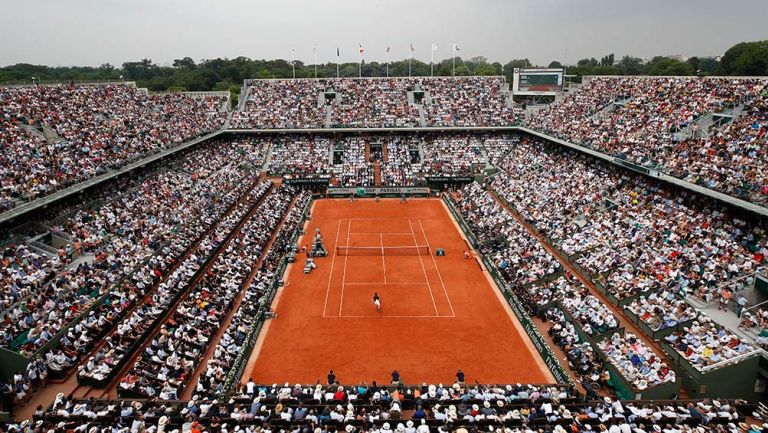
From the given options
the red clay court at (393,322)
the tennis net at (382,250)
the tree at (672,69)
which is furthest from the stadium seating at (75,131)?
the tree at (672,69)

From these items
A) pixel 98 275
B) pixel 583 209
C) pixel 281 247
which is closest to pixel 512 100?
pixel 583 209

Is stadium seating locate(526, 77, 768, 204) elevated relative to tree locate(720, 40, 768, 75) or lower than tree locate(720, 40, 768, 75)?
lower

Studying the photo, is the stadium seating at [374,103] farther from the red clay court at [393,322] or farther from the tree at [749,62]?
the tree at [749,62]

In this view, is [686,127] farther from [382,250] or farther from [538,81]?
[538,81]

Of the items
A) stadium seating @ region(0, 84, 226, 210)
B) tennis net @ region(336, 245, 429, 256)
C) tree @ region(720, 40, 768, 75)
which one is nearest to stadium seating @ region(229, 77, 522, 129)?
stadium seating @ region(0, 84, 226, 210)

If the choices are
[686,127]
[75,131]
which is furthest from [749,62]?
[75,131]

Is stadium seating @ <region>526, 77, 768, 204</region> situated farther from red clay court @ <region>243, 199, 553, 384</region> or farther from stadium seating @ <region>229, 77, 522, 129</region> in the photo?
stadium seating @ <region>229, 77, 522, 129</region>

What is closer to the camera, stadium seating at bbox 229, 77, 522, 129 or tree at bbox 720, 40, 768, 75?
stadium seating at bbox 229, 77, 522, 129
